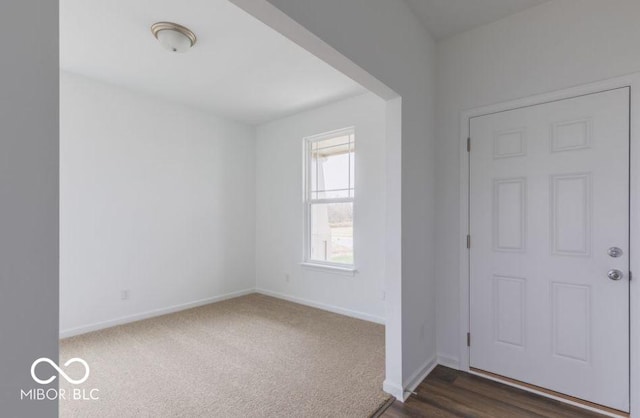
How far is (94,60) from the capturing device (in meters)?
3.08

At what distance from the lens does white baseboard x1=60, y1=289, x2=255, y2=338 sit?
134 inches

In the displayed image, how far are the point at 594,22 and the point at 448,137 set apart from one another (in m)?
1.17

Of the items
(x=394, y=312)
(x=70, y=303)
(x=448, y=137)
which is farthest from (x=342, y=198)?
(x=70, y=303)

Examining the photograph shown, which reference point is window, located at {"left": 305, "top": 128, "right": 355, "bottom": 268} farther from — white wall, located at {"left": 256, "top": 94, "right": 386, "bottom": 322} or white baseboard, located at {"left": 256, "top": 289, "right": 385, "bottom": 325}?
white baseboard, located at {"left": 256, "top": 289, "right": 385, "bottom": 325}

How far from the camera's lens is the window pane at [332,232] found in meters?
4.23

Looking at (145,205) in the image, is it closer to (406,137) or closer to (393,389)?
(406,137)

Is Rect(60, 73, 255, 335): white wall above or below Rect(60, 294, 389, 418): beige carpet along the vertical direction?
above

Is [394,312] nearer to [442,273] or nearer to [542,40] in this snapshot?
[442,273]

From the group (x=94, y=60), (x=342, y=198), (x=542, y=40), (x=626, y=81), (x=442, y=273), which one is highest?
(x=94, y=60)

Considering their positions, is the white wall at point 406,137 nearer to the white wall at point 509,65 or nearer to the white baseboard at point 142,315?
the white wall at point 509,65

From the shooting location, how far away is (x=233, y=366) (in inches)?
106

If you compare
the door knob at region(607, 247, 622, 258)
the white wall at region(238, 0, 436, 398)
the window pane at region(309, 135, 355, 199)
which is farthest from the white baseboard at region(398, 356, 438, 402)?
the window pane at region(309, 135, 355, 199)

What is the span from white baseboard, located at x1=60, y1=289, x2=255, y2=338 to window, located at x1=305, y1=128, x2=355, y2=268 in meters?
1.44

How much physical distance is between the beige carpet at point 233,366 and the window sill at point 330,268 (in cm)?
57
